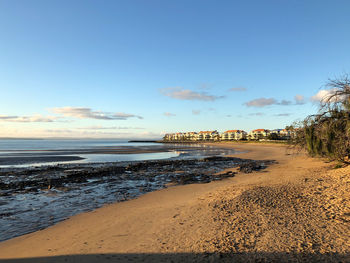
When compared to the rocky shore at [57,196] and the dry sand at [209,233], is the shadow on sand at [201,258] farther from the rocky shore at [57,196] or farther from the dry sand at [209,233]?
the rocky shore at [57,196]

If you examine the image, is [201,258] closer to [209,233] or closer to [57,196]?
[209,233]

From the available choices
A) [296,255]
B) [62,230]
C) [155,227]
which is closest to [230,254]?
[296,255]

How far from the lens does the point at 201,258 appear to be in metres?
4.96

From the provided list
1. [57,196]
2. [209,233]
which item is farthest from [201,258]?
[57,196]

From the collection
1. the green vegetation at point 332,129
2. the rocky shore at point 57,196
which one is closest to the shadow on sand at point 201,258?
the rocky shore at point 57,196

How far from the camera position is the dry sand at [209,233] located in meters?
5.13

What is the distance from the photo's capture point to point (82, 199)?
11.4 metres

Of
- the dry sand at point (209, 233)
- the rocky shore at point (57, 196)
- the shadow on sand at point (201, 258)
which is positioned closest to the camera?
the shadow on sand at point (201, 258)

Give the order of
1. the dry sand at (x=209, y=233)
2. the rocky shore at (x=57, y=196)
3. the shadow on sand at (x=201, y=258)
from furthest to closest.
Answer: the rocky shore at (x=57, y=196)
the dry sand at (x=209, y=233)
the shadow on sand at (x=201, y=258)

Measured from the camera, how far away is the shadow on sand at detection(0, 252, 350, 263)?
472 centimetres

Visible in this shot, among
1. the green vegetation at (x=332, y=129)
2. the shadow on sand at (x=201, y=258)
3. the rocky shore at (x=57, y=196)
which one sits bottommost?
the rocky shore at (x=57, y=196)

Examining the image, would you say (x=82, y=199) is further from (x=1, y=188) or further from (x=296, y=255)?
(x=296, y=255)

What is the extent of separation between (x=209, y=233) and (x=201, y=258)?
133 cm

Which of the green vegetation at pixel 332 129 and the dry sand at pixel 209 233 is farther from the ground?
the green vegetation at pixel 332 129
